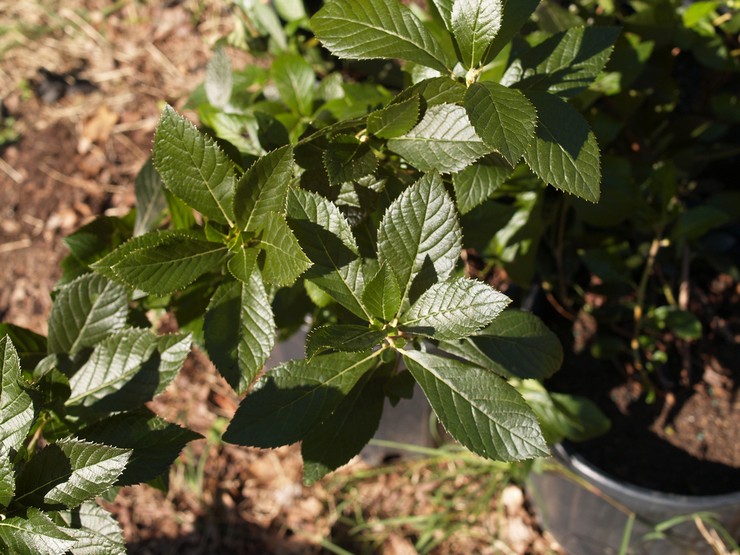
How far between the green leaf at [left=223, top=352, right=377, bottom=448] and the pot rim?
1.11 meters

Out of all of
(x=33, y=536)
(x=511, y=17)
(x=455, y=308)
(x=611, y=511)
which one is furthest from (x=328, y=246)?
(x=611, y=511)

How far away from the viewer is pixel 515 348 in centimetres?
118

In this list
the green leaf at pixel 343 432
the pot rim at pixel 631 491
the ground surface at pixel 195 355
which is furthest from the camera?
the ground surface at pixel 195 355

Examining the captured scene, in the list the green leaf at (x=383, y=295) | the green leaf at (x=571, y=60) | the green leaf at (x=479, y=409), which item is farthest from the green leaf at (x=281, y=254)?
the green leaf at (x=571, y=60)

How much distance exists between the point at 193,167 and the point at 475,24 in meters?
0.47

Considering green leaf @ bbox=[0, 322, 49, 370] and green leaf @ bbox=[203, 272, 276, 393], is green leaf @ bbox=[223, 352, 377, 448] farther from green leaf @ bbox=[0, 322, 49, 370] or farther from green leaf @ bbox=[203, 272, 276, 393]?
green leaf @ bbox=[0, 322, 49, 370]

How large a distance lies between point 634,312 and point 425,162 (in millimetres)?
1247

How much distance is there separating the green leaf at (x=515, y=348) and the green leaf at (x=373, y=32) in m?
0.44

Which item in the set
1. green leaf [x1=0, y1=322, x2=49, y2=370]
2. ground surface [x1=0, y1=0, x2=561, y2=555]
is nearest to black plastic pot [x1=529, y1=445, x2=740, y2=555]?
ground surface [x1=0, y1=0, x2=561, y2=555]

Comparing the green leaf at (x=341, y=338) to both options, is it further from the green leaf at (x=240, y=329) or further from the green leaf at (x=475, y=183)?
the green leaf at (x=475, y=183)

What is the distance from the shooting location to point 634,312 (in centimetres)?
212

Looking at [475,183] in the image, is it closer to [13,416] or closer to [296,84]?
[296,84]

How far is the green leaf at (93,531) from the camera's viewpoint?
3.35 ft

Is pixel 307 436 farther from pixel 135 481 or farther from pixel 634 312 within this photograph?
pixel 634 312
